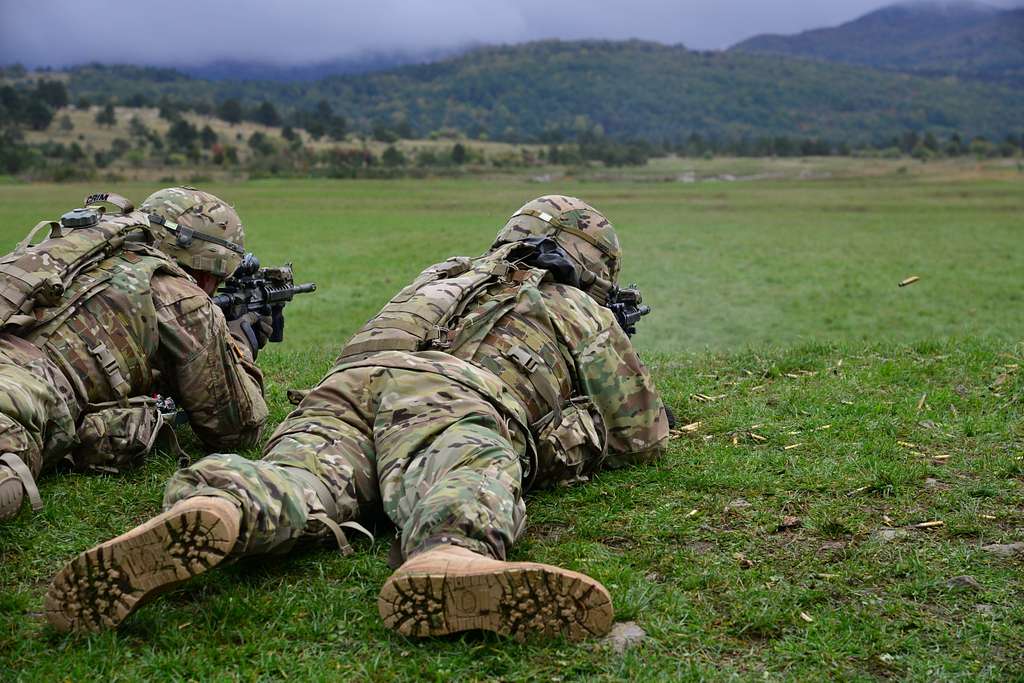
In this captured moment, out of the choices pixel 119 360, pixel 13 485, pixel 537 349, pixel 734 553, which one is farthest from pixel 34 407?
pixel 734 553

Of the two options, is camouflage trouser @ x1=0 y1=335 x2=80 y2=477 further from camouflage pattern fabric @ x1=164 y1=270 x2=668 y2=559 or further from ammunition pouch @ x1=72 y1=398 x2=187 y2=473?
camouflage pattern fabric @ x1=164 y1=270 x2=668 y2=559

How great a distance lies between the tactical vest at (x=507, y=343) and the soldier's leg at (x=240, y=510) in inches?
18.0

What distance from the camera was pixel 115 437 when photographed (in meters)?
5.67

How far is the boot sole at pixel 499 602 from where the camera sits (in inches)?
131

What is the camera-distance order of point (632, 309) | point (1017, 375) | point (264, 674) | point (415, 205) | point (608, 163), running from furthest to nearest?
point (608, 163) < point (415, 205) < point (1017, 375) < point (632, 309) < point (264, 674)

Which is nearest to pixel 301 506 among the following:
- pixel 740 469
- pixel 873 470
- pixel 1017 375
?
pixel 740 469

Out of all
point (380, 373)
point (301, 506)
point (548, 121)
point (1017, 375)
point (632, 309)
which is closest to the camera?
point (301, 506)

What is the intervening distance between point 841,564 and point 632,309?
293cm

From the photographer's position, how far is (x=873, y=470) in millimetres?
5492

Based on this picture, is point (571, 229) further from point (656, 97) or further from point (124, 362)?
point (656, 97)

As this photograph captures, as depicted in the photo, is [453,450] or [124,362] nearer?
[453,450]

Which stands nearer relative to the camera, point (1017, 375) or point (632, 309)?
point (632, 309)

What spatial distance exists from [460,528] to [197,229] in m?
3.83

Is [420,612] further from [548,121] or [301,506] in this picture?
[548,121]
